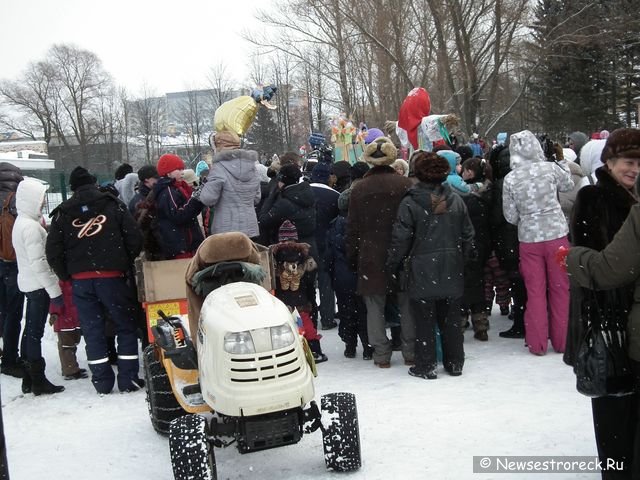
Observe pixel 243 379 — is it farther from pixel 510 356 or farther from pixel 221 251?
pixel 510 356

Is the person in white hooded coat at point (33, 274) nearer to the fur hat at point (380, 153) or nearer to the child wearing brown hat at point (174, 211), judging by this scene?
the child wearing brown hat at point (174, 211)

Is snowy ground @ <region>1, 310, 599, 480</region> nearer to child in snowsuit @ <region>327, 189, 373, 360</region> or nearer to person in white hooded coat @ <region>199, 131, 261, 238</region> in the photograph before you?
child in snowsuit @ <region>327, 189, 373, 360</region>

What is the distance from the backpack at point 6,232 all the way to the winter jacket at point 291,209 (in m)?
2.62

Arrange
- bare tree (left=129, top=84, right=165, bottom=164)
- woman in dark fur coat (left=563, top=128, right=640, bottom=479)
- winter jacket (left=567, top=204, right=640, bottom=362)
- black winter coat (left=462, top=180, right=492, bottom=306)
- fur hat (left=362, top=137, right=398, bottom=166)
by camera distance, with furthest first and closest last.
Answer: bare tree (left=129, top=84, right=165, bottom=164)
black winter coat (left=462, top=180, right=492, bottom=306)
fur hat (left=362, top=137, right=398, bottom=166)
woman in dark fur coat (left=563, top=128, right=640, bottom=479)
winter jacket (left=567, top=204, right=640, bottom=362)

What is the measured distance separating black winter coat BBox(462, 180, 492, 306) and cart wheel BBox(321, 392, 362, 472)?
3.50 m

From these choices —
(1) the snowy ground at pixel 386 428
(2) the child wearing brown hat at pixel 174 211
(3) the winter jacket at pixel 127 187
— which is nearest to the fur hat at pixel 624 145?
(1) the snowy ground at pixel 386 428

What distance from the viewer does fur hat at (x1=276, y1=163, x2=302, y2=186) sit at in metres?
7.17

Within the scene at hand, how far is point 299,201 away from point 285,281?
0.92 metres

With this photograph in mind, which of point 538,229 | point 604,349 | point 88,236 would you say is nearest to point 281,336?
point 604,349

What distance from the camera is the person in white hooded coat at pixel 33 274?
6.57m

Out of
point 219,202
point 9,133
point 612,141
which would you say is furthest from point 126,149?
point 612,141

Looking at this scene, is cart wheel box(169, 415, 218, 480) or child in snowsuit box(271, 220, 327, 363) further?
child in snowsuit box(271, 220, 327, 363)

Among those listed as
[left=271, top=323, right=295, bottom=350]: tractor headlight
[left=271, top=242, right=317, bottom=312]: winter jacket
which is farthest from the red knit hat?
[left=271, top=323, right=295, bottom=350]: tractor headlight

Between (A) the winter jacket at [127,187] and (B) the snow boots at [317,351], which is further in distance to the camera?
(A) the winter jacket at [127,187]
